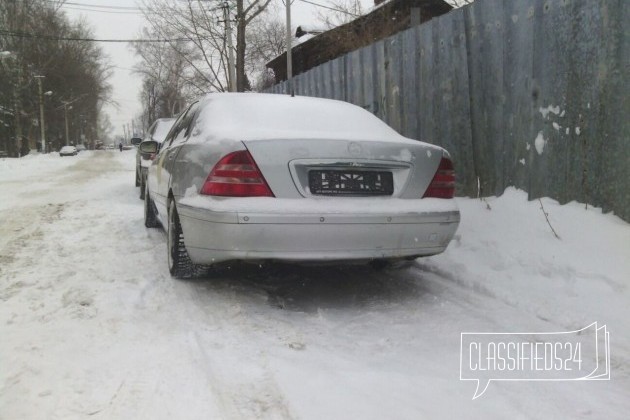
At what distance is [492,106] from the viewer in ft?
15.3

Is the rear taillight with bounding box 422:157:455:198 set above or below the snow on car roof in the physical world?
below

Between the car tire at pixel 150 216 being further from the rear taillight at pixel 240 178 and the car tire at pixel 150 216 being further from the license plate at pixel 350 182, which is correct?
the license plate at pixel 350 182

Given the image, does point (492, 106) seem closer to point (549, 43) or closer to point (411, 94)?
point (549, 43)

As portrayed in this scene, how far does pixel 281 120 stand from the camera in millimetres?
3400

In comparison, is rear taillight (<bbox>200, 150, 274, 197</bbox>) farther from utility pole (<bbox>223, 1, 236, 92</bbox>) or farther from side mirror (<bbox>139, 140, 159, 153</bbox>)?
utility pole (<bbox>223, 1, 236, 92</bbox>)

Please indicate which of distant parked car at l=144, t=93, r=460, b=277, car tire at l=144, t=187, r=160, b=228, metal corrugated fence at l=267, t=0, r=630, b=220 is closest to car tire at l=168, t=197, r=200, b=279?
distant parked car at l=144, t=93, r=460, b=277

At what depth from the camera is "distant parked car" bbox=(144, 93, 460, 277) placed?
2703 millimetres

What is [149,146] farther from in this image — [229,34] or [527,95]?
[229,34]

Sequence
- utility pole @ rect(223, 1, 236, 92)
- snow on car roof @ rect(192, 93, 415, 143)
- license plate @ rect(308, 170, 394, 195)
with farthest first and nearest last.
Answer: utility pole @ rect(223, 1, 236, 92)
snow on car roof @ rect(192, 93, 415, 143)
license plate @ rect(308, 170, 394, 195)

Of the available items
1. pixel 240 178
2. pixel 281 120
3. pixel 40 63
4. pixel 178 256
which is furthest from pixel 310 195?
pixel 40 63

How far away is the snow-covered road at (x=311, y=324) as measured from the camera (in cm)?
194

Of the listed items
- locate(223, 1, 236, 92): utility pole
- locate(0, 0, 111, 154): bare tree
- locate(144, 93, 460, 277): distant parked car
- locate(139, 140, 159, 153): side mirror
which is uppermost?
locate(0, 0, 111, 154): bare tree

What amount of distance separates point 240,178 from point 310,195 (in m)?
0.41

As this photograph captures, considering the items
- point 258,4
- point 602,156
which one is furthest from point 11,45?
A: point 602,156
